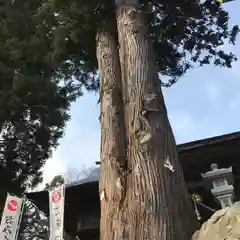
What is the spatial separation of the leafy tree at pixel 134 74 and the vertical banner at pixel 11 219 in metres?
2.19

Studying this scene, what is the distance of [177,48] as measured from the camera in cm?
691

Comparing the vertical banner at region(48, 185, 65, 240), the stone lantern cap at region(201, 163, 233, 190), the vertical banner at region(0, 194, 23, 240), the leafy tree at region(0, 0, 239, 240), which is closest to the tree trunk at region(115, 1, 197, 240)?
the leafy tree at region(0, 0, 239, 240)

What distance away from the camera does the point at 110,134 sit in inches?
173

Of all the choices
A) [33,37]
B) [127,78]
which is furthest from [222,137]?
[33,37]

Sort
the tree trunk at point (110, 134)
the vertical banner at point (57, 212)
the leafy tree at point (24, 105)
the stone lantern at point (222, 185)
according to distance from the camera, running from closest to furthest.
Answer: the tree trunk at point (110, 134)
the stone lantern at point (222, 185)
the vertical banner at point (57, 212)
the leafy tree at point (24, 105)

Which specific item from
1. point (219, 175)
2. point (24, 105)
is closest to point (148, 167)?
point (219, 175)

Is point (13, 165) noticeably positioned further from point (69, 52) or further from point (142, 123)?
point (142, 123)

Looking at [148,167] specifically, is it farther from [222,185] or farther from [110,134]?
[222,185]

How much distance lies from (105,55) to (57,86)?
296cm

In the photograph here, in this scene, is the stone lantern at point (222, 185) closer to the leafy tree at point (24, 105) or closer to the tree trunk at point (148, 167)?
the tree trunk at point (148, 167)

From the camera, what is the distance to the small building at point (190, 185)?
18.3 ft

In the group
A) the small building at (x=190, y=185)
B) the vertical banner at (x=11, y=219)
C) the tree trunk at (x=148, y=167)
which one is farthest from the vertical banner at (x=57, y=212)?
Answer: the tree trunk at (x=148, y=167)

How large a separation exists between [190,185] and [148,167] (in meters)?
2.35

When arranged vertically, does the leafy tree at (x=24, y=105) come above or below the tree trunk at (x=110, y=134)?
above
